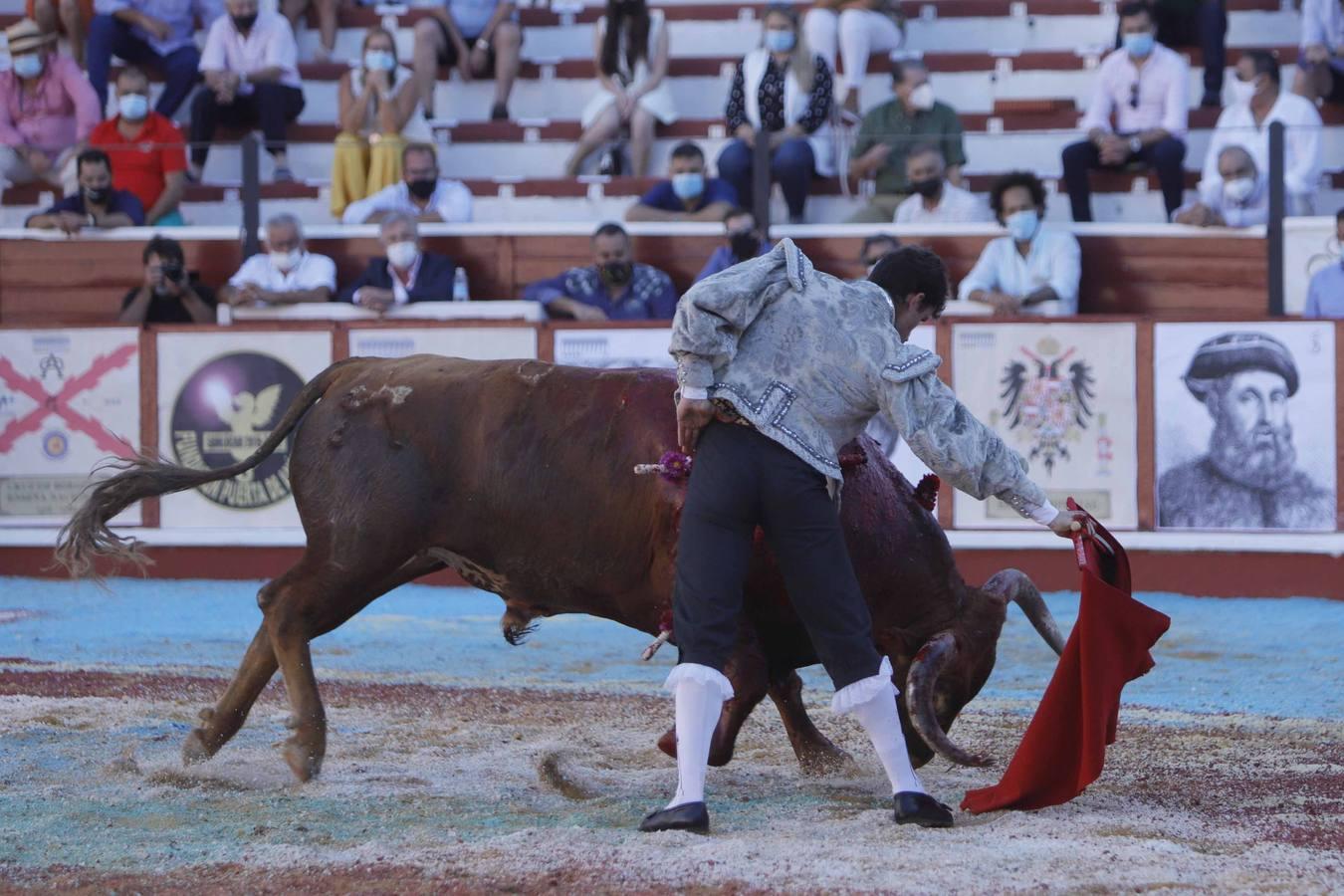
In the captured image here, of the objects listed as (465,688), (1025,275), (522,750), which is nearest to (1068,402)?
(1025,275)

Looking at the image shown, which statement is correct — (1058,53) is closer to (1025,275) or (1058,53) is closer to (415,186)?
(1025,275)

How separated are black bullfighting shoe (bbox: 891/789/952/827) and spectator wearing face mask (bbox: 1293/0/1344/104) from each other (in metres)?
8.14

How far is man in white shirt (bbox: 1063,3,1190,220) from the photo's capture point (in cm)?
1098

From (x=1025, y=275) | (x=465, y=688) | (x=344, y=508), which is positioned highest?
(x=1025, y=275)

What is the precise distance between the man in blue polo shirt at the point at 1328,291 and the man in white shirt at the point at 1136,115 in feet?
4.73

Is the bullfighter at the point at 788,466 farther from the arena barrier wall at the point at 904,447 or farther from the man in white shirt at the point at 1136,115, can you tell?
the man in white shirt at the point at 1136,115

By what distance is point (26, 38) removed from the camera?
12609mm

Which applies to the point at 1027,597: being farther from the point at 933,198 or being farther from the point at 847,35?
the point at 847,35

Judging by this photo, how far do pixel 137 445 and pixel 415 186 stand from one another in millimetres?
2316

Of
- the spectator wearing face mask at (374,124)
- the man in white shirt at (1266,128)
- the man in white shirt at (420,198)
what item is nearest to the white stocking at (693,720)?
the man in white shirt at (1266,128)

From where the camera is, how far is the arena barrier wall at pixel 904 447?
30.3 ft

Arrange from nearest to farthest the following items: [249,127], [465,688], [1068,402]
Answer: [465,688]
[1068,402]
[249,127]

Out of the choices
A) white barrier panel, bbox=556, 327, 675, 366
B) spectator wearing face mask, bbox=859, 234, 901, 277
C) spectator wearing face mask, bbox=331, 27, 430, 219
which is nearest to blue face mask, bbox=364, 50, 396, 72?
spectator wearing face mask, bbox=331, 27, 430, 219

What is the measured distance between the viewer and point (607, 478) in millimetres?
5109
